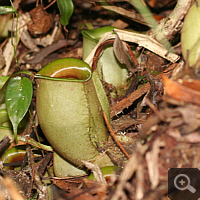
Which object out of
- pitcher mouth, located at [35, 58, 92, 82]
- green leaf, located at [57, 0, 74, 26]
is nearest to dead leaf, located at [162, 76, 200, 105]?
pitcher mouth, located at [35, 58, 92, 82]

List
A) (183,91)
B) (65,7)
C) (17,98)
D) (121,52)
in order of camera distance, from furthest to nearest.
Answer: (65,7) < (121,52) < (17,98) < (183,91)

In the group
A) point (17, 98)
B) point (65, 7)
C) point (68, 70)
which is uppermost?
point (65, 7)

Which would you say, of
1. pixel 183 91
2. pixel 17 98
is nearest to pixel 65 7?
pixel 17 98

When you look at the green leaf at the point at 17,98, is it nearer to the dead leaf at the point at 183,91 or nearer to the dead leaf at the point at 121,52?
the dead leaf at the point at 121,52

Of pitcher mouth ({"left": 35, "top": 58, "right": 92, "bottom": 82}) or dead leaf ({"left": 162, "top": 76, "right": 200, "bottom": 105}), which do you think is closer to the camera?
dead leaf ({"left": 162, "top": 76, "right": 200, "bottom": 105})

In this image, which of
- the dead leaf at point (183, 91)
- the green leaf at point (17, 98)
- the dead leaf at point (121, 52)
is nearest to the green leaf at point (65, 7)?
the dead leaf at point (121, 52)

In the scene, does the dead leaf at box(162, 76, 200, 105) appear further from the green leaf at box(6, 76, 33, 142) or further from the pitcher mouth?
the green leaf at box(6, 76, 33, 142)

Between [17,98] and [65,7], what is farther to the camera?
[65,7]

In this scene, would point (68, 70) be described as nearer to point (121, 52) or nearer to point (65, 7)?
point (121, 52)

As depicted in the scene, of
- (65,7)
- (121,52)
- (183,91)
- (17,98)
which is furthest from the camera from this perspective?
(65,7)
